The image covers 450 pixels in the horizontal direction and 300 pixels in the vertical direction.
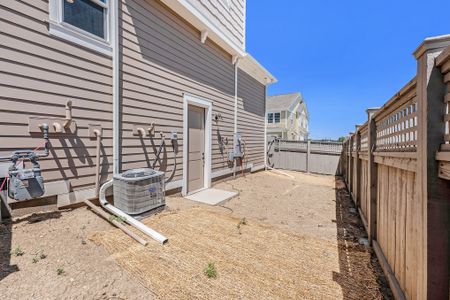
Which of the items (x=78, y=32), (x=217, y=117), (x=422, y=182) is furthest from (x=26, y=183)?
(x=217, y=117)

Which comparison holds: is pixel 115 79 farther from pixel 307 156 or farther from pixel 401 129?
pixel 307 156

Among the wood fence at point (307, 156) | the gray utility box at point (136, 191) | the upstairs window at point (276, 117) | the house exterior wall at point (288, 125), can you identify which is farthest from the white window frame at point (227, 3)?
the upstairs window at point (276, 117)

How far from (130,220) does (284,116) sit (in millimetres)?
19670

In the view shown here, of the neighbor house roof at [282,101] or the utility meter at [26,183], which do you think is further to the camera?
the neighbor house roof at [282,101]

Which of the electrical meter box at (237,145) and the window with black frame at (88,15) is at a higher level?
the window with black frame at (88,15)

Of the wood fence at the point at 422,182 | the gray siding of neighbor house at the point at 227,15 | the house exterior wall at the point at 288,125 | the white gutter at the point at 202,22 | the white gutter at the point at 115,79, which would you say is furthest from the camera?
A: the house exterior wall at the point at 288,125

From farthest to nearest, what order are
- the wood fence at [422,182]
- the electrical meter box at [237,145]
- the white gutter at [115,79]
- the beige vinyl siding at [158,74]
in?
1. the electrical meter box at [237,145]
2. the beige vinyl siding at [158,74]
3. the white gutter at [115,79]
4. the wood fence at [422,182]

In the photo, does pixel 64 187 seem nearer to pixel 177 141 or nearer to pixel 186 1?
pixel 177 141

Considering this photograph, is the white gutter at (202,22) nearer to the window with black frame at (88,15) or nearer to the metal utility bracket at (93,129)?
the window with black frame at (88,15)

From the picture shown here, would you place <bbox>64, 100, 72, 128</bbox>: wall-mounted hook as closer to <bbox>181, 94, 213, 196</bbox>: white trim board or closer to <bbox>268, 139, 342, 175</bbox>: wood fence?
<bbox>181, 94, 213, 196</bbox>: white trim board

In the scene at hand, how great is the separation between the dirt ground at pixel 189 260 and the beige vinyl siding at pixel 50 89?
794mm

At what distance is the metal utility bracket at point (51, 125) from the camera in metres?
2.77

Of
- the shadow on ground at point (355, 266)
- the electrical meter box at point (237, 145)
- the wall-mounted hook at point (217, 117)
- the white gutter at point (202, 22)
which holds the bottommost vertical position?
the shadow on ground at point (355, 266)

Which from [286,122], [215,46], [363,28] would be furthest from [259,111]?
[286,122]
